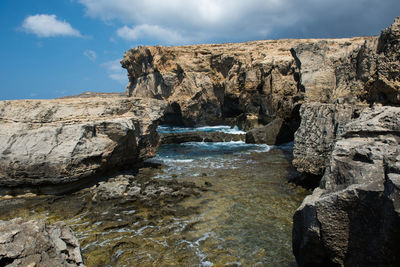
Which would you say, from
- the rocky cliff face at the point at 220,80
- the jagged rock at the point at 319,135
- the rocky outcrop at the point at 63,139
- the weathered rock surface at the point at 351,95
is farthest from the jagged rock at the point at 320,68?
the rocky outcrop at the point at 63,139

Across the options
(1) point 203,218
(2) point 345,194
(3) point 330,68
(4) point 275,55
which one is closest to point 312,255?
(2) point 345,194

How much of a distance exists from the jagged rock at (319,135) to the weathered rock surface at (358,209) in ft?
13.8

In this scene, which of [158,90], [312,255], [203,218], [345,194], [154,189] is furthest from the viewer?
[158,90]

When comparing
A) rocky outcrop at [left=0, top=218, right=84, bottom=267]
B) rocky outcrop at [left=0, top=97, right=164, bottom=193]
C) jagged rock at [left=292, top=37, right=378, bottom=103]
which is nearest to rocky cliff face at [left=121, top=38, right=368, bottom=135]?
jagged rock at [left=292, top=37, right=378, bottom=103]

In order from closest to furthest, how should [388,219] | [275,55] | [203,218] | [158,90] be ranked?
1. [388,219]
2. [203,218]
3. [275,55]
4. [158,90]

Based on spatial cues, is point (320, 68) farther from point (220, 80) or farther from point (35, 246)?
point (220, 80)

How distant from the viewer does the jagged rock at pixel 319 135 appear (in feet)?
27.2

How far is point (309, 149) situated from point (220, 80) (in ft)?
101

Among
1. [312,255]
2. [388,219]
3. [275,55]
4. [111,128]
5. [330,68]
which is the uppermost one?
[275,55]

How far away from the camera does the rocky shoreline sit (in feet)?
10.3

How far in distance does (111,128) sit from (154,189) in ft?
9.61

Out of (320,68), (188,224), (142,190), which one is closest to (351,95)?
(320,68)

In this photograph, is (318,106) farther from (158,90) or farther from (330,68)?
(158,90)

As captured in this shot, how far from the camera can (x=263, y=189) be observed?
30.9 feet
